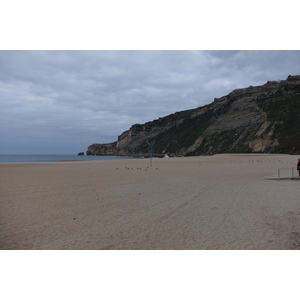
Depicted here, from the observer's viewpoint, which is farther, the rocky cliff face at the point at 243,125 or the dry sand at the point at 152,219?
the rocky cliff face at the point at 243,125

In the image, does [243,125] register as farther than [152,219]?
Yes

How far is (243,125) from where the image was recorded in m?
68.4

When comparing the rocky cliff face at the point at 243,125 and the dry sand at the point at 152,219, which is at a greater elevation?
the rocky cliff face at the point at 243,125

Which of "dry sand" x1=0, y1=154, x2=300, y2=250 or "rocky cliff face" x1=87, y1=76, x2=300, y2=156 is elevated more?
"rocky cliff face" x1=87, y1=76, x2=300, y2=156

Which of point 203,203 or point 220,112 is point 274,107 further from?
point 203,203

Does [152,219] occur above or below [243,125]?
below

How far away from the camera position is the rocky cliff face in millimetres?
54438

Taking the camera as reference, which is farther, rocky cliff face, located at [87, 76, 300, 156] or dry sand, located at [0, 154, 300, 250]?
rocky cliff face, located at [87, 76, 300, 156]

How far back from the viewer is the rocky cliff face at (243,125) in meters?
54.4

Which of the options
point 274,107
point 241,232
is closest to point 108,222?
point 241,232

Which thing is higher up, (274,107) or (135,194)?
(274,107)

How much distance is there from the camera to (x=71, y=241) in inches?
210

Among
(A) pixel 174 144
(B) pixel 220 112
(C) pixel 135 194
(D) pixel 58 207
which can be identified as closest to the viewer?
(D) pixel 58 207

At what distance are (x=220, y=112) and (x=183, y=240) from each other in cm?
8133
